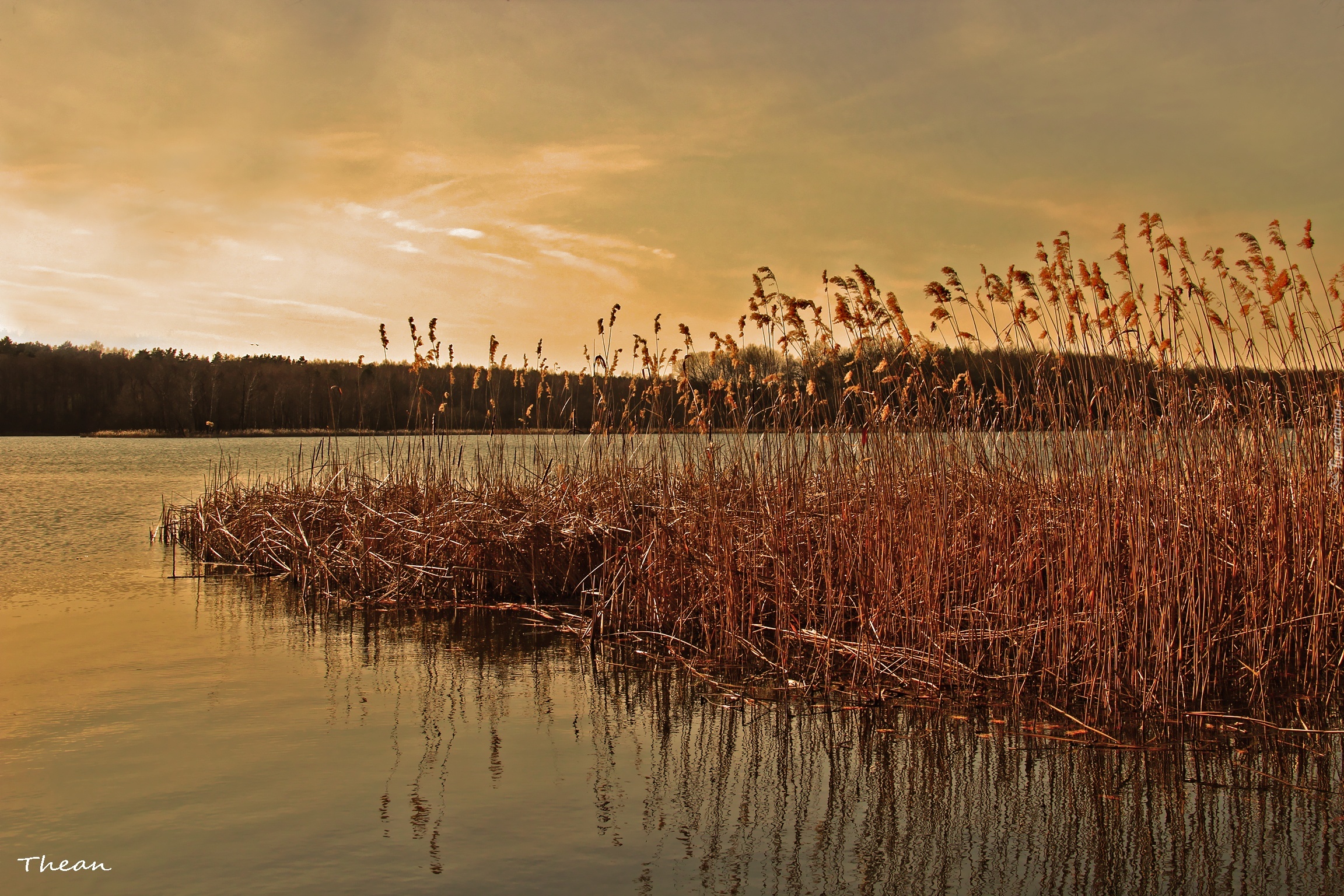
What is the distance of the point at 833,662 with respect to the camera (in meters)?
5.31

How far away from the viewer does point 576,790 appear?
11.6ft

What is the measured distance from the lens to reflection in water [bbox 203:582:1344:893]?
2855 millimetres

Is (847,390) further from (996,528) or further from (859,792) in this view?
(859,792)

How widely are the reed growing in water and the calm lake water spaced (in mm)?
687

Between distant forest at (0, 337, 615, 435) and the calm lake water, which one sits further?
distant forest at (0, 337, 615, 435)

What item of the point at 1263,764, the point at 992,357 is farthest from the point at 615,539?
the point at 1263,764

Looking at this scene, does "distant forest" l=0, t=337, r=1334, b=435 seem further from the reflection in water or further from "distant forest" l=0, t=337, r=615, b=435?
"distant forest" l=0, t=337, r=615, b=435

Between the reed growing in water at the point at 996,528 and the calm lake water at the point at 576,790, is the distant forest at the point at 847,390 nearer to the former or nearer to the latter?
the reed growing in water at the point at 996,528

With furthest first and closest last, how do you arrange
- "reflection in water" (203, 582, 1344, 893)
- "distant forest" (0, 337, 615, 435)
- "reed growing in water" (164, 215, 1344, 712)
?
"distant forest" (0, 337, 615, 435) → "reed growing in water" (164, 215, 1344, 712) → "reflection in water" (203, 582, 1344, 893)

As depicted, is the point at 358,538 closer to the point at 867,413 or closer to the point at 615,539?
the point at 615,539

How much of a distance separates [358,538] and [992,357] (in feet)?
19.0

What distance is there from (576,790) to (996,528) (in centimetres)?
312
